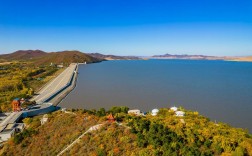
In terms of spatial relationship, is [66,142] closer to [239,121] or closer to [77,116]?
[77,116]

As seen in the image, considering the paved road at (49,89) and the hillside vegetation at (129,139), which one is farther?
the paved road at (49,89)

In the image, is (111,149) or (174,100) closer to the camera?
(111,149)

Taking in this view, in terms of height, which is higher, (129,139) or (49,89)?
(129,139)

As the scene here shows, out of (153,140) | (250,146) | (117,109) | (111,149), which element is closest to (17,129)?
(117,109)

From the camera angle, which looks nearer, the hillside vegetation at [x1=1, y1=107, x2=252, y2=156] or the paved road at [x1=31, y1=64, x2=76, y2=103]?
the hillside vegetation at [x1=1, y1=107, x2=252, y2=156]

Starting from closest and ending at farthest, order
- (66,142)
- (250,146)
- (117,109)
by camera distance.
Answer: (250,146), (66,142), (117,109)

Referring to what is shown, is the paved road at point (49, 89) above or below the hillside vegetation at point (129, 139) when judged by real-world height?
below

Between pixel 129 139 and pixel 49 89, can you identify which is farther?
pixel 49 89

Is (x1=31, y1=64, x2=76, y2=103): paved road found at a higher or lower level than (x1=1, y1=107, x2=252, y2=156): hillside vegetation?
lower
